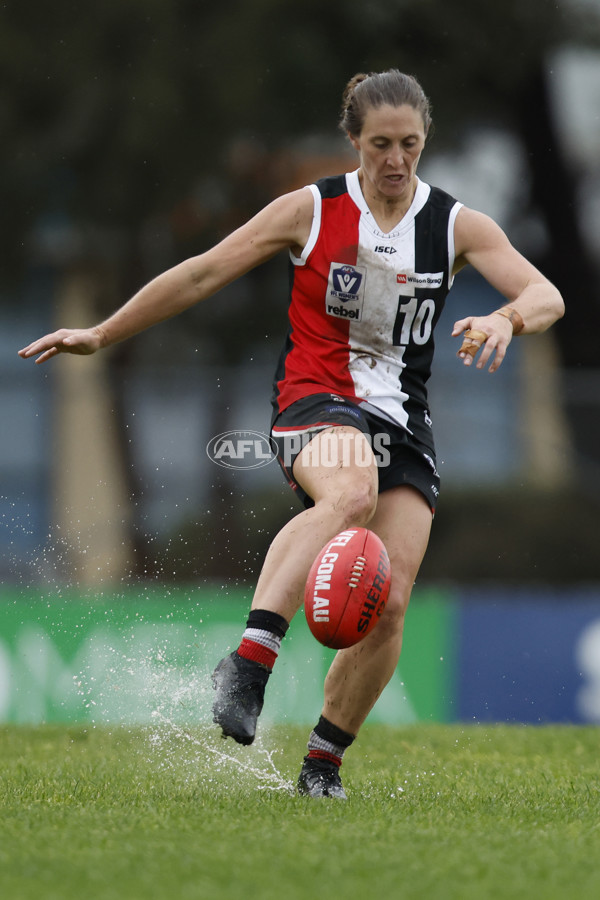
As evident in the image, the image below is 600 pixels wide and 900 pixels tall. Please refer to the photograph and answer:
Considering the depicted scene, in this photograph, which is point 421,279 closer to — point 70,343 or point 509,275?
point 509,275

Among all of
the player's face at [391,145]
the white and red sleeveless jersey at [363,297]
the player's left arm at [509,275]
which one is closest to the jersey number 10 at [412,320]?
the white and red sleeveless jersey at [363,297]

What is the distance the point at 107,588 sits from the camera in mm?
10000

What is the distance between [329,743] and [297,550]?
2.67 ft

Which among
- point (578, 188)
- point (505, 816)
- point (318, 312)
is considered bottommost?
point (505, 816)

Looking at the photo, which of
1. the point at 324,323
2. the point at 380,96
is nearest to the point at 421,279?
the point at 324,323

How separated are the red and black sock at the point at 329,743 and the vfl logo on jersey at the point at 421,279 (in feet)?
5.02

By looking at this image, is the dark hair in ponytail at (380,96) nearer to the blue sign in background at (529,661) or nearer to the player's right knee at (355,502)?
the player's right knee at (355,502)

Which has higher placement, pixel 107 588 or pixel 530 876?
pixel 530 876

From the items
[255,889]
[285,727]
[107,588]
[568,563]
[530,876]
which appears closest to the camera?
[255,889]

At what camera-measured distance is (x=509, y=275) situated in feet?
15.6

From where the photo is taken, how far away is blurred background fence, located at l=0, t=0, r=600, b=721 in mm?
10953

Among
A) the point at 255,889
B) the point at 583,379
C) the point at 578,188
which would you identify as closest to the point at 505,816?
the point at 255,889

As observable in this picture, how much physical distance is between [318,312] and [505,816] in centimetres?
179

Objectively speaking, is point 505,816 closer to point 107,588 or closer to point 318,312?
point 318,312
